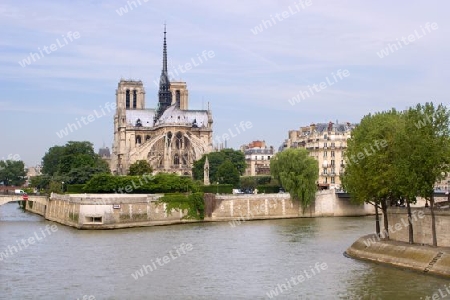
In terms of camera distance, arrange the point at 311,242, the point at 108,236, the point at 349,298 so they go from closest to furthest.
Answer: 1. the point at 349,298
2. the point at 311,242
3. the point at 108,236

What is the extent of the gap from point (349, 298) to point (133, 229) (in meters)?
30.7

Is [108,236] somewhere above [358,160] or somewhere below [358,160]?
below

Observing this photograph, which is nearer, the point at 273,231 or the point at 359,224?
the point at 273,231

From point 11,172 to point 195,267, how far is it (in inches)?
4117

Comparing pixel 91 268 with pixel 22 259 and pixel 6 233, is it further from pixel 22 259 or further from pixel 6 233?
pixel 6 233

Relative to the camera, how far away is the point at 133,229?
5938 cm

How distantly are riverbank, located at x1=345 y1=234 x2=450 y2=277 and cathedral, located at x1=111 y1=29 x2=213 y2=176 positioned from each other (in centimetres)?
6961

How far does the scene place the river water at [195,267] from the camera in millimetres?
31969

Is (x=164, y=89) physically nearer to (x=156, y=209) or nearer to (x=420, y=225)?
(x=156, y=209)

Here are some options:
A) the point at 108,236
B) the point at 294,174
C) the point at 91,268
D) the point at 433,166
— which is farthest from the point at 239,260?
the point at 294,174

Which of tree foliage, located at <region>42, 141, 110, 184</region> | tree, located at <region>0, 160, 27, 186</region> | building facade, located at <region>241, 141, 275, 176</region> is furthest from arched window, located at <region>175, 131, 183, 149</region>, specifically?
tree, located at <region>0, 160, 27, 186</region>

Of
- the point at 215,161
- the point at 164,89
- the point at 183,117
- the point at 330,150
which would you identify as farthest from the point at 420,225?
the point at 164,89

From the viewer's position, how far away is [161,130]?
116m

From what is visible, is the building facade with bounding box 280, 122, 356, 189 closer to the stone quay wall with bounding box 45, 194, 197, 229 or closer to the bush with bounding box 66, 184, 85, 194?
the bush with bounding box 66, 184, 85, 194
